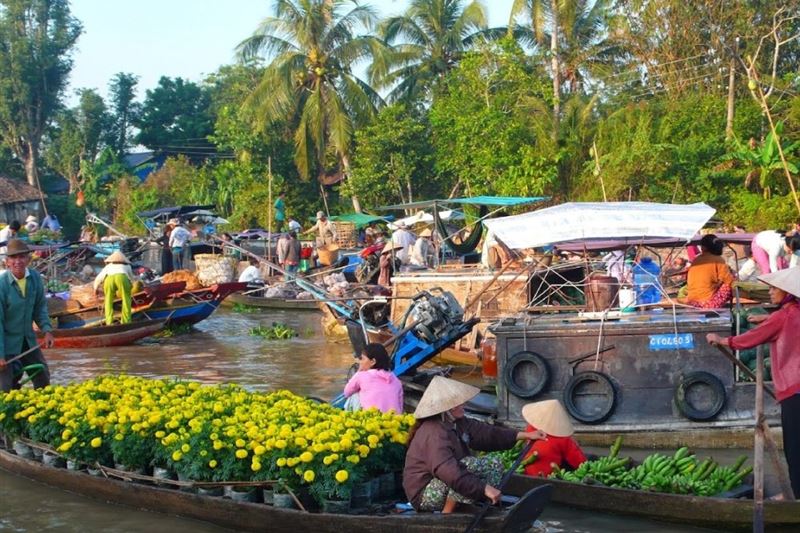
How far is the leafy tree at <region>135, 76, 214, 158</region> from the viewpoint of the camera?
4841cm

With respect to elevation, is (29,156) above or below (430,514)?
above

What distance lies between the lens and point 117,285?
51.3 ft

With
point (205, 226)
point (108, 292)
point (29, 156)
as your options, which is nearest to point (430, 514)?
point (108, 292)

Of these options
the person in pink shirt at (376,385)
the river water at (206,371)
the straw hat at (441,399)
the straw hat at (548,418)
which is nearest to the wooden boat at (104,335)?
the river water at (206,371)

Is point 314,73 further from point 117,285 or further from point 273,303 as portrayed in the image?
point 117,285

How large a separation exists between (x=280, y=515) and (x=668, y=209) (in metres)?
4.67

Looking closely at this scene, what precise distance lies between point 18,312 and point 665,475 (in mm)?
5146

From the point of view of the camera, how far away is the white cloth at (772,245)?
12453 millimetres

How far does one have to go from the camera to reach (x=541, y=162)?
86.1 ft

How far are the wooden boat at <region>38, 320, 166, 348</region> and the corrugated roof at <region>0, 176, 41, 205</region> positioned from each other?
2632 centimetres

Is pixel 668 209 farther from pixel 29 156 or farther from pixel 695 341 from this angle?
pixel 29 156

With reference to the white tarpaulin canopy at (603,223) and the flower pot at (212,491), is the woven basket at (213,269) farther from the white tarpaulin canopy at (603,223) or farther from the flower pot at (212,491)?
the flower pot at (212,491)

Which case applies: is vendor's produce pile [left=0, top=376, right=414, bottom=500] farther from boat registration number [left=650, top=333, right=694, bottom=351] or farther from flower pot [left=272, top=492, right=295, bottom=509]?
boat registration number [left=650, top=333, right=694, bottom=351]

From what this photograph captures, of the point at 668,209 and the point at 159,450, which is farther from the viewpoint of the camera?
the point at 668,209
